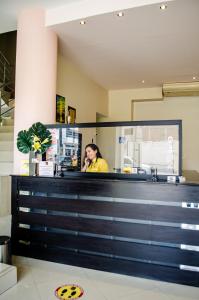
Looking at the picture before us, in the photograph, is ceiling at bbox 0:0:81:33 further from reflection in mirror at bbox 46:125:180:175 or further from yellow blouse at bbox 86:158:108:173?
yellow blouse at bbox 86:158:108:173

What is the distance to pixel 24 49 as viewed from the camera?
336 cm

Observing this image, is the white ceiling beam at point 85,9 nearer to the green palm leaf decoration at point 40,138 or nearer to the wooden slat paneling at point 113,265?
the green palm leaf decoration at point 40,138

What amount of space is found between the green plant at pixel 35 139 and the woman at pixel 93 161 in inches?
19.8

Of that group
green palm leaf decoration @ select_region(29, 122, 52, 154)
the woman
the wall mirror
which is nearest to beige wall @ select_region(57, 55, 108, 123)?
green palm leaf decoration @ select_region(29, 122, 52, 154)

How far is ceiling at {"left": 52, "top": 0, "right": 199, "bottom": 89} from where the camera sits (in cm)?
324

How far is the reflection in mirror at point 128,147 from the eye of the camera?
236 cm

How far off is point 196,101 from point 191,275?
539cm

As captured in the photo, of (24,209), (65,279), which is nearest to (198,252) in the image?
(65,279)

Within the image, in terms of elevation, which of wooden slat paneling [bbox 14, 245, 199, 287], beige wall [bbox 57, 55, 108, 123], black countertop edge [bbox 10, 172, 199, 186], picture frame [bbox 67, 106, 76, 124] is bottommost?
wooden slat paneling [bbox 14, 245, 199, 287]

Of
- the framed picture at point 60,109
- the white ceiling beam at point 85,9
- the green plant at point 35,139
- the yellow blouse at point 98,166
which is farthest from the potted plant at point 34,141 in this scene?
the white ceiling beam at point 85,9

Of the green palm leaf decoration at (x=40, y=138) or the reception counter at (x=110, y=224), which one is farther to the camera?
the green palm leaf decoration at (x=40, y=138)

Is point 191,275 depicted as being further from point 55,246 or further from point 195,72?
point 195,72

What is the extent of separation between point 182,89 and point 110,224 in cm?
480

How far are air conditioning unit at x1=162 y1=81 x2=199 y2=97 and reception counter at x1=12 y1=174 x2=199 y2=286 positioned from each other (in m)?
4.44
